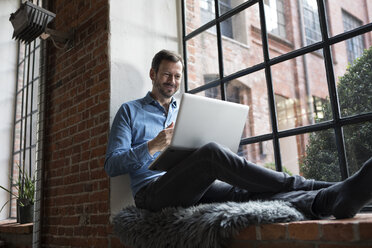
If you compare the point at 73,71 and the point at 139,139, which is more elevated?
the point at 73,71

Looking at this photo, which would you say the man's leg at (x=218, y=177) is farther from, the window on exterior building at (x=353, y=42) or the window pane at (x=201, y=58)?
the window pane at (x=201, y=58)

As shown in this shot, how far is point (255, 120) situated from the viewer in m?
3.36

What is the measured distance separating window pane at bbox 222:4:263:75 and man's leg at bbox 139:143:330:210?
100 centimetres

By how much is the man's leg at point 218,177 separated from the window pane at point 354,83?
1.83ft

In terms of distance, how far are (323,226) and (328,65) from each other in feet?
3.21

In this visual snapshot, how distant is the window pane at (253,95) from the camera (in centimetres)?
242

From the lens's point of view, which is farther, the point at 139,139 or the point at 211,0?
the point at 211,0

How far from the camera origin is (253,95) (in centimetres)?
288

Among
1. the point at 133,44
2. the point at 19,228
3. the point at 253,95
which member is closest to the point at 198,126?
the point at 133,44

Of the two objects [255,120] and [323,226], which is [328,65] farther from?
[255,120]

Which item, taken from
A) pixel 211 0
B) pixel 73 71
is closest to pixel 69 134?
pixel 73 71

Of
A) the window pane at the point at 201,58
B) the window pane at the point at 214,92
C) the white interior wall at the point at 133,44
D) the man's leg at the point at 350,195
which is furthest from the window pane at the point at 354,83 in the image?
the white interior wall at the point at 133,44

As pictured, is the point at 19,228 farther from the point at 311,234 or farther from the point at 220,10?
the point at 311,234

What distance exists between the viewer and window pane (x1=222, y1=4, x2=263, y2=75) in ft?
7.61
